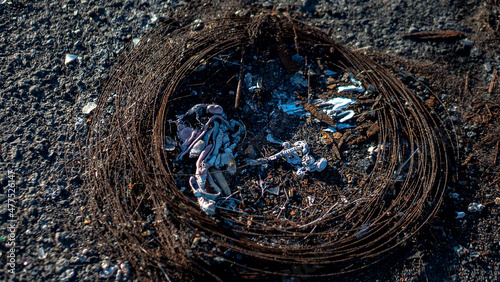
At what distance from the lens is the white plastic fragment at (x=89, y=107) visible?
377cm

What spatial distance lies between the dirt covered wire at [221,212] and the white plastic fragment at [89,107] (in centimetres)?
8

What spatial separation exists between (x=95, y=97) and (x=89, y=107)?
0.52 ft

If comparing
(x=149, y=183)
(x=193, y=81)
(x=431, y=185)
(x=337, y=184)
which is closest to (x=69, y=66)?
(x=193, y=81)

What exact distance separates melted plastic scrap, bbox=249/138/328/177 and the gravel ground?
1.29 metres

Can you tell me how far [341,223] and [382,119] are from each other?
1.51m

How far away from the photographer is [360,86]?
4293 millimetres

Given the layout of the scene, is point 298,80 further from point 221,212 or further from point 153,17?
point 153,17

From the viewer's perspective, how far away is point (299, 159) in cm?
383

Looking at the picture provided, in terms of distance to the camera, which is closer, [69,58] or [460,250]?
[460,250]

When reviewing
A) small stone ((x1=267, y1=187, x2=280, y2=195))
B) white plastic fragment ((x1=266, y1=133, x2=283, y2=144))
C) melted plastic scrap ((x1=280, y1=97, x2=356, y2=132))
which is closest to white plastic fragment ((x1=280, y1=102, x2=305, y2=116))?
melted plastic scrap ((x1=280, y1=97, x2=356, y2=132))

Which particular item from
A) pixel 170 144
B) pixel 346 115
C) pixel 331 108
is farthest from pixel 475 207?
pixel 170 144

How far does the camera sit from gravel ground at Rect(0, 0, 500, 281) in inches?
123

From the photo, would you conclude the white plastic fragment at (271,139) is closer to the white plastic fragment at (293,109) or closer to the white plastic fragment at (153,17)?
the white plastic fragment at (293,109)

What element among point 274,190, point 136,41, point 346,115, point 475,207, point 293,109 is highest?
point 136,41
